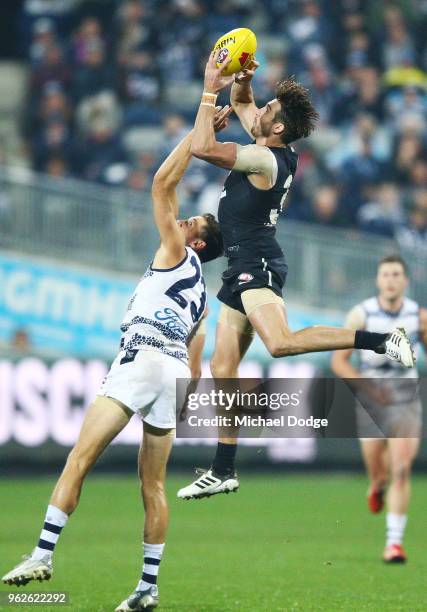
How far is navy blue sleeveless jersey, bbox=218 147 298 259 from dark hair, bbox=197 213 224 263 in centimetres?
6

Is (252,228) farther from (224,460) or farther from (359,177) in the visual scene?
(359,177)

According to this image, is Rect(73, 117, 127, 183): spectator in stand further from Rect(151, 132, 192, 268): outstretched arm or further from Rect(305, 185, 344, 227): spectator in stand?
Rect(151, 132, 192, 268): outstretched arm

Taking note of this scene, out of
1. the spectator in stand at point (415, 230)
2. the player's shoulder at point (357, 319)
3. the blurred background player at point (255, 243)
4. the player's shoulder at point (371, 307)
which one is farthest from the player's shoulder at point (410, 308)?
the spectator in stand at point (415, 230)

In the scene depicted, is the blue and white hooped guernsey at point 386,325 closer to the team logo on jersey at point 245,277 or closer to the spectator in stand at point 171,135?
the team logo on jersey at point 245,277

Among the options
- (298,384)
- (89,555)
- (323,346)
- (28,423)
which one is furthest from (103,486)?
(323,346)

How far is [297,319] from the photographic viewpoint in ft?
54.7

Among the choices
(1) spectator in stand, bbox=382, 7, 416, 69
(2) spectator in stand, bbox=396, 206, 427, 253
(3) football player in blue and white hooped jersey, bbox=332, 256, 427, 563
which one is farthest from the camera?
(1) spectator in stand, bbox=382, 7, 416, 69

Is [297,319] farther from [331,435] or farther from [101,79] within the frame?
[101,79]

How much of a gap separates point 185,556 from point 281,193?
12.1 feet

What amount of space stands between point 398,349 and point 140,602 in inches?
88.2

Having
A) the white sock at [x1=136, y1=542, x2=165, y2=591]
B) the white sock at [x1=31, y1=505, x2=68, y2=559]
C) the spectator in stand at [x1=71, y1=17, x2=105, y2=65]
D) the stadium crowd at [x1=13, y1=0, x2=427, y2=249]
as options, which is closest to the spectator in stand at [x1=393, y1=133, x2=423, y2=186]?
the stadium crowd at [x1=13, y1=0, x2=427, y2=249]


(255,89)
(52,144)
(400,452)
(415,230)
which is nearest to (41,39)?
(52,144)

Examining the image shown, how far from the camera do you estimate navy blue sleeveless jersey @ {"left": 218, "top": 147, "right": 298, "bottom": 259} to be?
8445 mm

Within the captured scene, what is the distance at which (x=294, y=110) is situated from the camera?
328 inches
